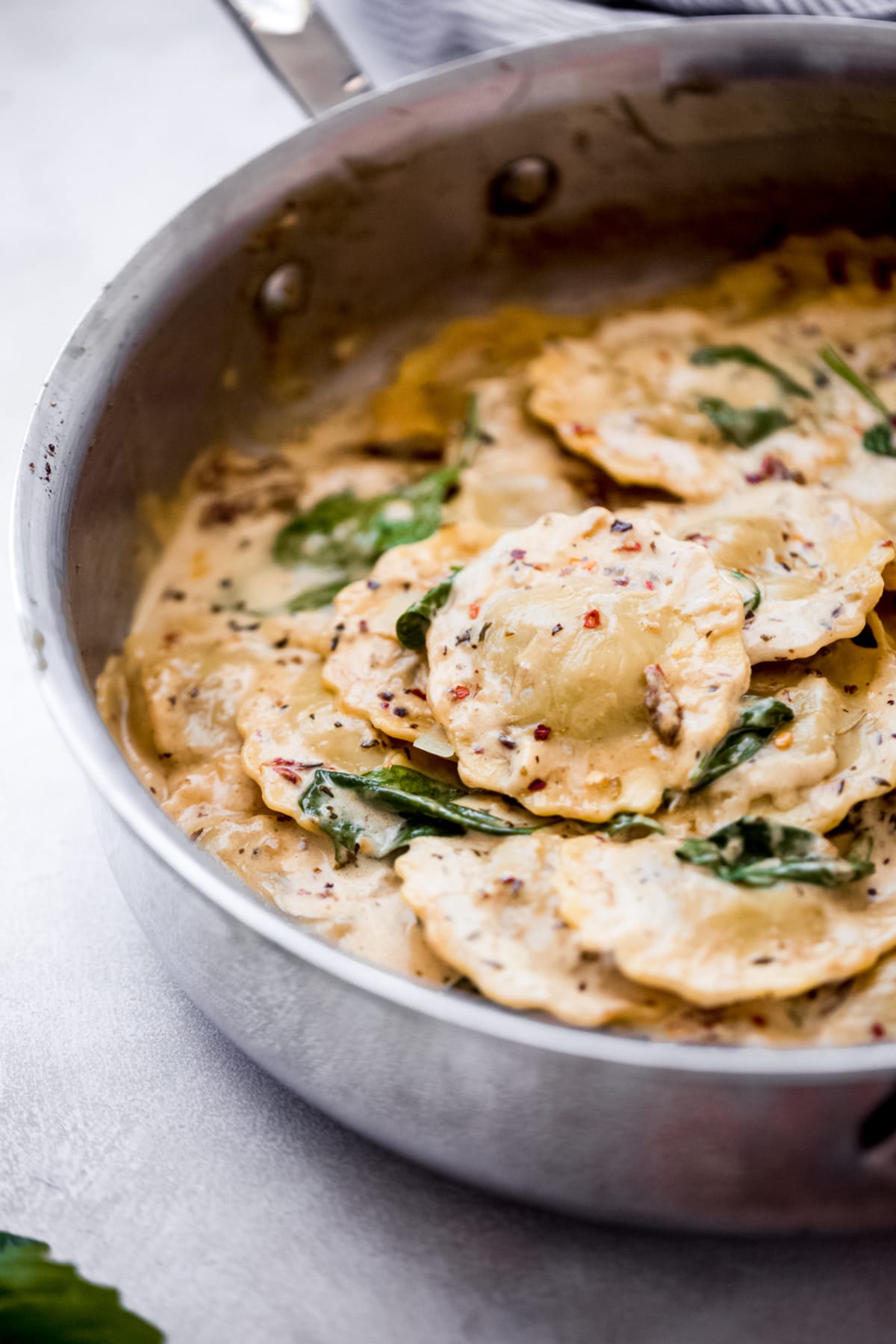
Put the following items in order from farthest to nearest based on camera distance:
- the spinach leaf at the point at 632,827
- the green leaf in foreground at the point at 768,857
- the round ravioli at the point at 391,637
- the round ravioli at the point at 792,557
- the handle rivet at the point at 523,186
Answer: the handle rivet at the point at 523,186 < the round ravioli at the point at 391,637 < the round ravioli at the point at 792,557 < the spinach leaf at the point at 632,827 < the green leaf in foreground at the point at 768,857

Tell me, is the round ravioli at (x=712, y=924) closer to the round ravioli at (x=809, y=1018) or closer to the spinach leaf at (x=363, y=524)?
the round ravioli at (x=809, y=1018)

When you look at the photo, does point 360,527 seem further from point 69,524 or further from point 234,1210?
point 234,1210

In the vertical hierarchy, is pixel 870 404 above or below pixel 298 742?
below

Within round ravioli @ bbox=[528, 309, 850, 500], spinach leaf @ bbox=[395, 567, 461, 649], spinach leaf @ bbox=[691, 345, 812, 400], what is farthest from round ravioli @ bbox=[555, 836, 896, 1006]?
spinach leaf @ bbox=[691, 345, 812, 400]

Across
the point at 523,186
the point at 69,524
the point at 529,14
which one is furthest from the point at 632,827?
the point at 529,14

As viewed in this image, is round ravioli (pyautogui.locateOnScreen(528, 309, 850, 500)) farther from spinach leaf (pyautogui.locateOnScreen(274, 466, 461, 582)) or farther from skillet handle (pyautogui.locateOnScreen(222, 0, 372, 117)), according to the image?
skillet handle (pyautogui.locateOnScreen(222, 0, 372, 117))

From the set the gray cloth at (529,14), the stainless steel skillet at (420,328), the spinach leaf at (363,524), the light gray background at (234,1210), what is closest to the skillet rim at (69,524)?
the stainless steel skillet at (420,328)

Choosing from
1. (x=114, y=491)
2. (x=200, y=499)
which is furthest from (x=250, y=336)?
(x=114, y=491)
